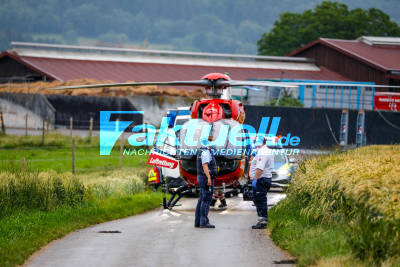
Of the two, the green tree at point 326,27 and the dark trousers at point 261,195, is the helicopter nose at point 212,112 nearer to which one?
the dark trousers at point 261,195

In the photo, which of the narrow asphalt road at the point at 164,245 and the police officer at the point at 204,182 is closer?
the narrow asphalt road at the point at 164,245

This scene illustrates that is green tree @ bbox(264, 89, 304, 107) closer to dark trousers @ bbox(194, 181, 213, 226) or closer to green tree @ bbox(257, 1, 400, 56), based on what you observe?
dark trousers @ bbox(194, 181, 213, 226)

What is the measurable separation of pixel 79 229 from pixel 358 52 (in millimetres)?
50156

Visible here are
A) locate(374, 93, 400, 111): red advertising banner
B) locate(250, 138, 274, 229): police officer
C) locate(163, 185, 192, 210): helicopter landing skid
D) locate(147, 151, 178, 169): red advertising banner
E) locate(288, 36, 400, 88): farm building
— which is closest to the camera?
locate(250, 138, 274, 229): police officer

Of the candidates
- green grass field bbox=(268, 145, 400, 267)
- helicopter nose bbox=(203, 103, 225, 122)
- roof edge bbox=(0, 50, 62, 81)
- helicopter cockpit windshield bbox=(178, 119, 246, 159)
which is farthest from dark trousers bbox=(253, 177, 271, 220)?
roof edge bbox=(0, 50, 62, 81)

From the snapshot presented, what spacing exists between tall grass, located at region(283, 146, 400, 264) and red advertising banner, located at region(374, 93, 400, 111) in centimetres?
3186

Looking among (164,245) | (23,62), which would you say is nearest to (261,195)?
(164,245)

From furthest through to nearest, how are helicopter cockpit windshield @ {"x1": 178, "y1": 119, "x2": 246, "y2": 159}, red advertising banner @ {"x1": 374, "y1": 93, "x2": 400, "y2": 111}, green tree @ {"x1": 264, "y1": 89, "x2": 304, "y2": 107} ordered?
green tree @ {"x1": 264, "y1": 89, "x2": 304, "y2": 107} → red advertising banner @ {"x1": 374, "y1": 93, "x2": 400, "y2": 111} → helicopter cockpit windshield @ {"x1": 178, "y1": 119, "x2": 246, "y2": 159}

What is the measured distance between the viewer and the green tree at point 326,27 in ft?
320

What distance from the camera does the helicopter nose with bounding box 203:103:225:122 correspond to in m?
17.3

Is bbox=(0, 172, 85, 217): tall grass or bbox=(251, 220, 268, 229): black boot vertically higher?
bbox=(0, 172, 85, 217): tall grass

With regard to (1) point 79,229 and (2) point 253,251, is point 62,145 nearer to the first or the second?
(1) point 79,229

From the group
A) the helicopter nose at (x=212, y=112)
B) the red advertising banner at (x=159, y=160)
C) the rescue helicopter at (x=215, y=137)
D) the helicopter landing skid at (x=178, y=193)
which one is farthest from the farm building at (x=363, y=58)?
the helicopter landing skid at (x=178, y=193)

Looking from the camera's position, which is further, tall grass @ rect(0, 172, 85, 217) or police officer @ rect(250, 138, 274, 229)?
tall grass @ rect(0, 172, 85, 217)
